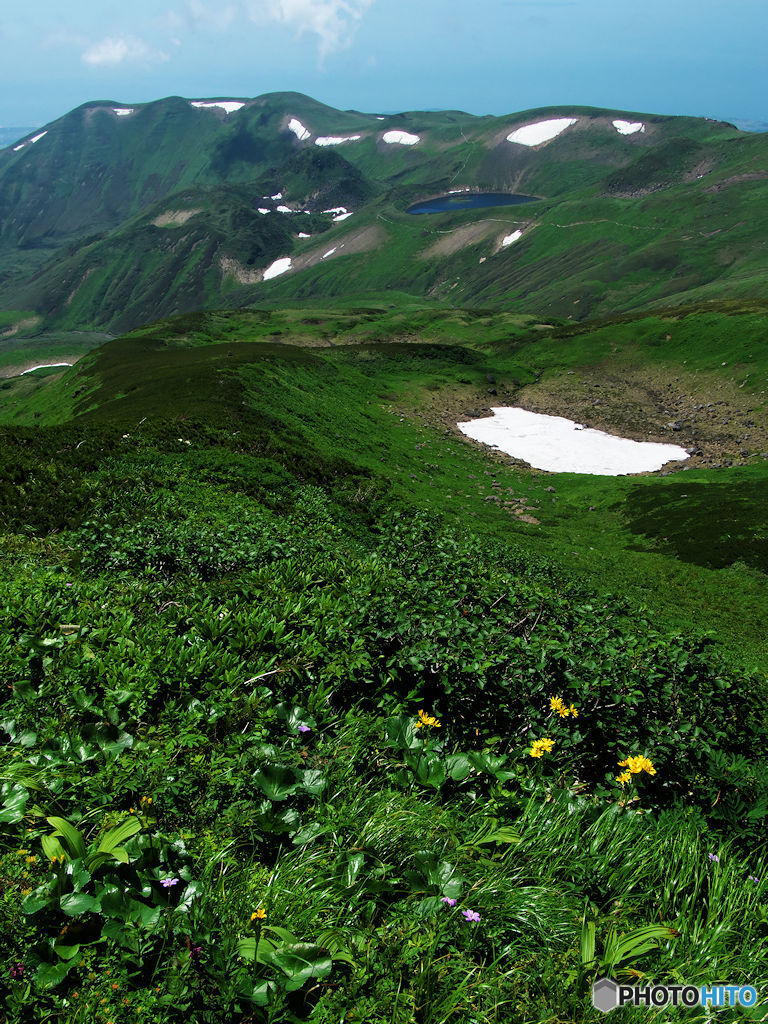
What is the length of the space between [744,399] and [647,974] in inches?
3329

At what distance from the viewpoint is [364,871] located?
433cm

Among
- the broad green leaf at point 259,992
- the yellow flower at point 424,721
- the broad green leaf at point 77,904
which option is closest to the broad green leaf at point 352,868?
the broad green leaf at point 259,992

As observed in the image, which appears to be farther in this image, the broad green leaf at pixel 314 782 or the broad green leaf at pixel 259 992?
the broad green leaf at pixel 314 782

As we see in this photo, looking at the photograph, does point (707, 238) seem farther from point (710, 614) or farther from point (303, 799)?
point (303, 799)

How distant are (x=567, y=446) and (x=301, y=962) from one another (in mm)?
65171

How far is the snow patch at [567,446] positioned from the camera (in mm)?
59188

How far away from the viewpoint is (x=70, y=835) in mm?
3795

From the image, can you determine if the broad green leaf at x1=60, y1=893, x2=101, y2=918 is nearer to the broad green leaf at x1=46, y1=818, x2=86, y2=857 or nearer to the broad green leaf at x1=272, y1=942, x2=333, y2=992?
the broad green leaf at x1=46, y1=818, x2=86, y2=857

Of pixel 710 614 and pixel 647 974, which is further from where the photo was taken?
pixel 710 614

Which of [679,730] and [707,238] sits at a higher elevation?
[707,238]

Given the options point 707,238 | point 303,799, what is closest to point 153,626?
point 303,799

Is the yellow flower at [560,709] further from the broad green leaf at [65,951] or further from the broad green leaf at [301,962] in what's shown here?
the broad green leaf at [65,951]

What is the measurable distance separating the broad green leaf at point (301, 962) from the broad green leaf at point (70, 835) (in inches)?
59.3

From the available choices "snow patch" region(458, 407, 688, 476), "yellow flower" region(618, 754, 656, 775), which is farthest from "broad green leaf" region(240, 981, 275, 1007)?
"snow patch" region(458, 407, 688, 476)
